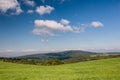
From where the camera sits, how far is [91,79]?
23.4m

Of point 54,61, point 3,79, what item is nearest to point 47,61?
point 54,61

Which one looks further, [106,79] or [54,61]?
[54,61]

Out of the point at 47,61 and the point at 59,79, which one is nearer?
the point at 59,79

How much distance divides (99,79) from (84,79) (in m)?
1.82

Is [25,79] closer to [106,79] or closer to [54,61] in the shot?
[106,79]

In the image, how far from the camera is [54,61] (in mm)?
97250

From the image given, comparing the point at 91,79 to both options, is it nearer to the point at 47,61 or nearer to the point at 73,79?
the point at 73,79

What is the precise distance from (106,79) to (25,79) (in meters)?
10.3

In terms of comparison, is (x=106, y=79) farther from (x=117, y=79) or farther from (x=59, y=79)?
(x=59, y=79)

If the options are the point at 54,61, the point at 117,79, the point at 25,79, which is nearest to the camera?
the point at 117,79

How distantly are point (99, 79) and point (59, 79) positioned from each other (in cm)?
492

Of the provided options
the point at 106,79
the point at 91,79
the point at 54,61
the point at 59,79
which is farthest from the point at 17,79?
the point at 54,61

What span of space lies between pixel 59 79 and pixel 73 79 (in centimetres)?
175

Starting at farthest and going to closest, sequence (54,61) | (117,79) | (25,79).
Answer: (54,61), (25,79), (117,79)
